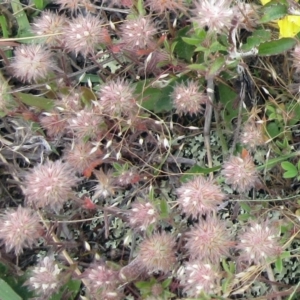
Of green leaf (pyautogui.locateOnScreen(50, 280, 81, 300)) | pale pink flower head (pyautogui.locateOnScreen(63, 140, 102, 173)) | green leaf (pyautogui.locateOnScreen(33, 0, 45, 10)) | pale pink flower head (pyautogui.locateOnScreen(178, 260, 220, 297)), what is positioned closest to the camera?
pale pink flower head (pyautogui.locateOnScreen(178, 260, 220, 297))

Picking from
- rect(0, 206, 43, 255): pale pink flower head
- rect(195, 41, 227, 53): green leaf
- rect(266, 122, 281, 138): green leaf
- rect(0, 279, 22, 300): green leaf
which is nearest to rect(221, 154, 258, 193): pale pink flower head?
rect(266, 122, 281, 138): green leaf

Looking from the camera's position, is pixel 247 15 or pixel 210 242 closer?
pixel 210 242

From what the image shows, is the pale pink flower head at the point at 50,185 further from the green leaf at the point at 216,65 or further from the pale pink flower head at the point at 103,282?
the green leaf at the point at 216,65

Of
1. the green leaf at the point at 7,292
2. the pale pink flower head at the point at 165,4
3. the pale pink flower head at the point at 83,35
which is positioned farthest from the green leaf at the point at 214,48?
the green leaf at the point at 7,292

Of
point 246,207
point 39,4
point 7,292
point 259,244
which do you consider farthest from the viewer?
point 39,4

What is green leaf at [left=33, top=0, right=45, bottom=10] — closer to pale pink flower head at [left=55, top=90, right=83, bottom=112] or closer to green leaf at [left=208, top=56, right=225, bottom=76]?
pale pink flower head at [left=55, top=90, right=83, bottom=112]

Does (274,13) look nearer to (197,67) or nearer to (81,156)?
(197,67)

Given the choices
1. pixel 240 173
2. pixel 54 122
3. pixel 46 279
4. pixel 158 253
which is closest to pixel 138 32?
pixel 54 122
